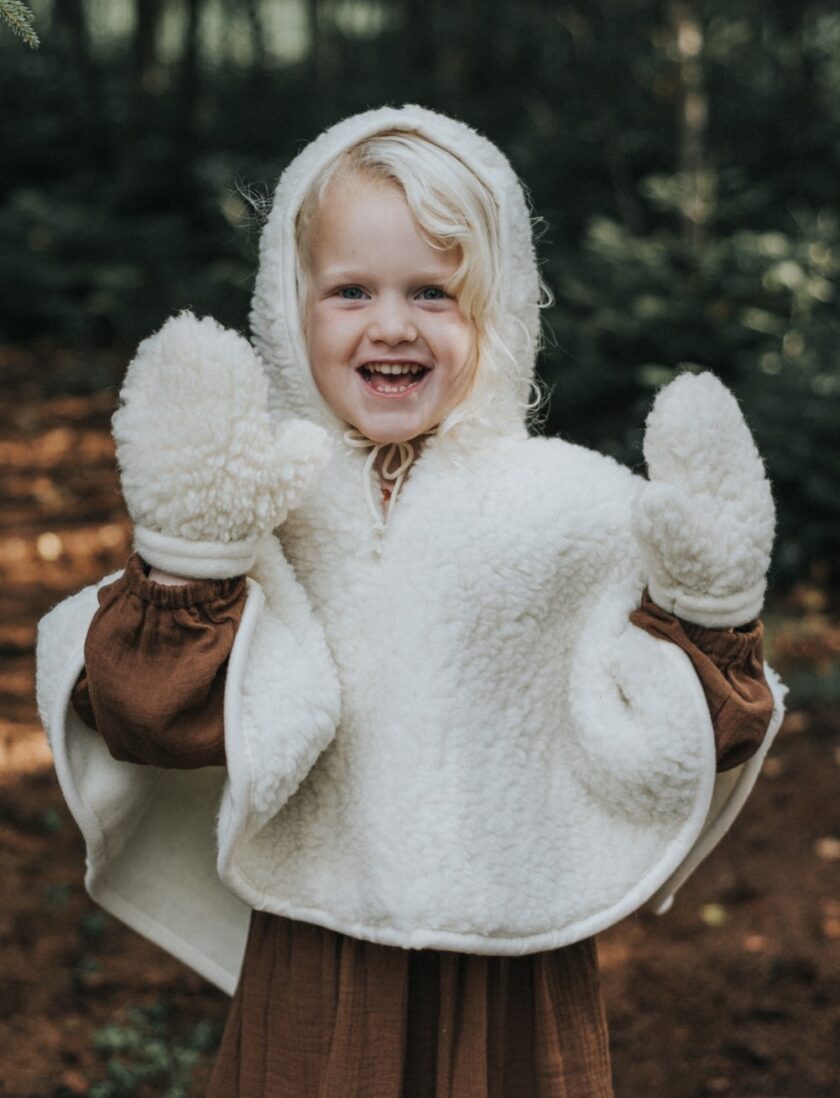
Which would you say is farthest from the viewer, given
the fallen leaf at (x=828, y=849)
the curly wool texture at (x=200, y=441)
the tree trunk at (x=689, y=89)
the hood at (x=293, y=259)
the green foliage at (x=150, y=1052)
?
the tree trunk at (x=689, y=89)

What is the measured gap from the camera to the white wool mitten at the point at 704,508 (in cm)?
165

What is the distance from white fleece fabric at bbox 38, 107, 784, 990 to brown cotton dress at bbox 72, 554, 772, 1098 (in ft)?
0.27

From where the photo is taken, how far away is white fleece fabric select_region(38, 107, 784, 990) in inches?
68.6

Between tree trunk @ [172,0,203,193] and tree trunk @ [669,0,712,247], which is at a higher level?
tree trunk @ [669,0,712,247]

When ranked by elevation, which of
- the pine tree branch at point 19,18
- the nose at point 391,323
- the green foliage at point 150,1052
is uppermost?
the pine tree branch at point 19,18

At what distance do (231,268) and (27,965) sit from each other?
6.13 metres

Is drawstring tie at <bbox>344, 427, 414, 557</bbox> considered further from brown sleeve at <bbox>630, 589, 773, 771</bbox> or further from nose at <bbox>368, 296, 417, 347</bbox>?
brown sleeve at <bbox>630, 589, 773, 771</bbox>

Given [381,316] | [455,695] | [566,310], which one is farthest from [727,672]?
[566,310]

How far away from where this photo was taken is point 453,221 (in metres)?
1.76

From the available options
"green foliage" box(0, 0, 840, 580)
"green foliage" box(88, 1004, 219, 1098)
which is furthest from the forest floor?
"green foliage" box(0, 0, 840, 580)

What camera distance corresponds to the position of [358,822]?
5.91ft

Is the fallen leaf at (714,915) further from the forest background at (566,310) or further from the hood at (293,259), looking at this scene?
the hood at (293,259)

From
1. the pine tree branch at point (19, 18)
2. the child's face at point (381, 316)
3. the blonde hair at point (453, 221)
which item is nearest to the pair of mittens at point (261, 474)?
the child's face at point (381, 316)

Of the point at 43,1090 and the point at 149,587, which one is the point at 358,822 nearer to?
the point at 149,587
